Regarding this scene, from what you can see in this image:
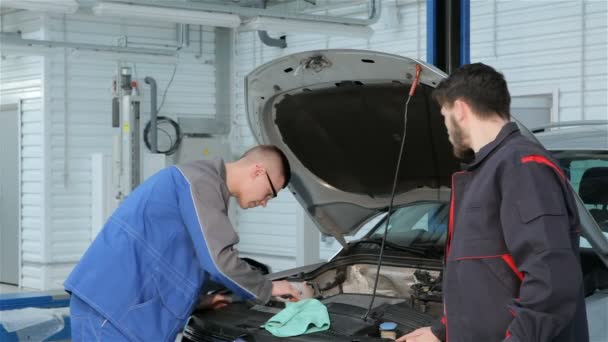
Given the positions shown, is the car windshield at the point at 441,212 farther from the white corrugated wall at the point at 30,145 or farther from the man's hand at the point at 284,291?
the white corrugated wall at the point at 30,145

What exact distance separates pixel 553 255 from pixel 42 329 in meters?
3.90

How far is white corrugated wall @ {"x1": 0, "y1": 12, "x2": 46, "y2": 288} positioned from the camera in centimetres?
1199

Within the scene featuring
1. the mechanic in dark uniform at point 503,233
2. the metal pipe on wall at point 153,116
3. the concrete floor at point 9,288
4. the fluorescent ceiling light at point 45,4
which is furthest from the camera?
the metal pipe on wall at point 153,116

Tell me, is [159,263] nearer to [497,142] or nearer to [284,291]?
[284,291]

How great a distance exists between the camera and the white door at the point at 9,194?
12.6 meters

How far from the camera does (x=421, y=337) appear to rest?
2875 mm

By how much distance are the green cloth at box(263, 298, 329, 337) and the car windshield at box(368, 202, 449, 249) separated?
108cm

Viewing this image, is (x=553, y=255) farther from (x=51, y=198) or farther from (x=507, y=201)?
(x=51, y=198)

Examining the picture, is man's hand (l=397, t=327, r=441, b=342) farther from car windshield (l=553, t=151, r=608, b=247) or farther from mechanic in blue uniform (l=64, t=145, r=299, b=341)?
car windshield (l=553, t=151, r=608, b=247)

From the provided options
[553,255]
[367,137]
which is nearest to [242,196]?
[367,137]

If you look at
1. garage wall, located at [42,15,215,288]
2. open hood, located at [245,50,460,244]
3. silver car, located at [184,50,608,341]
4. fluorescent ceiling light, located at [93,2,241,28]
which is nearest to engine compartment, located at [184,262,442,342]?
silver car, located at [184,50,608,341]

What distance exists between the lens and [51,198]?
39.1ft

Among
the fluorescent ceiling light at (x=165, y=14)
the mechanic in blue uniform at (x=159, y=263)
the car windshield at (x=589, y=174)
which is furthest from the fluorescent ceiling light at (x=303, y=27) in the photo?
the mechanic in blue uniform at (x=159, y=263)

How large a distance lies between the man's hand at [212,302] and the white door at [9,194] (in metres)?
9.55
